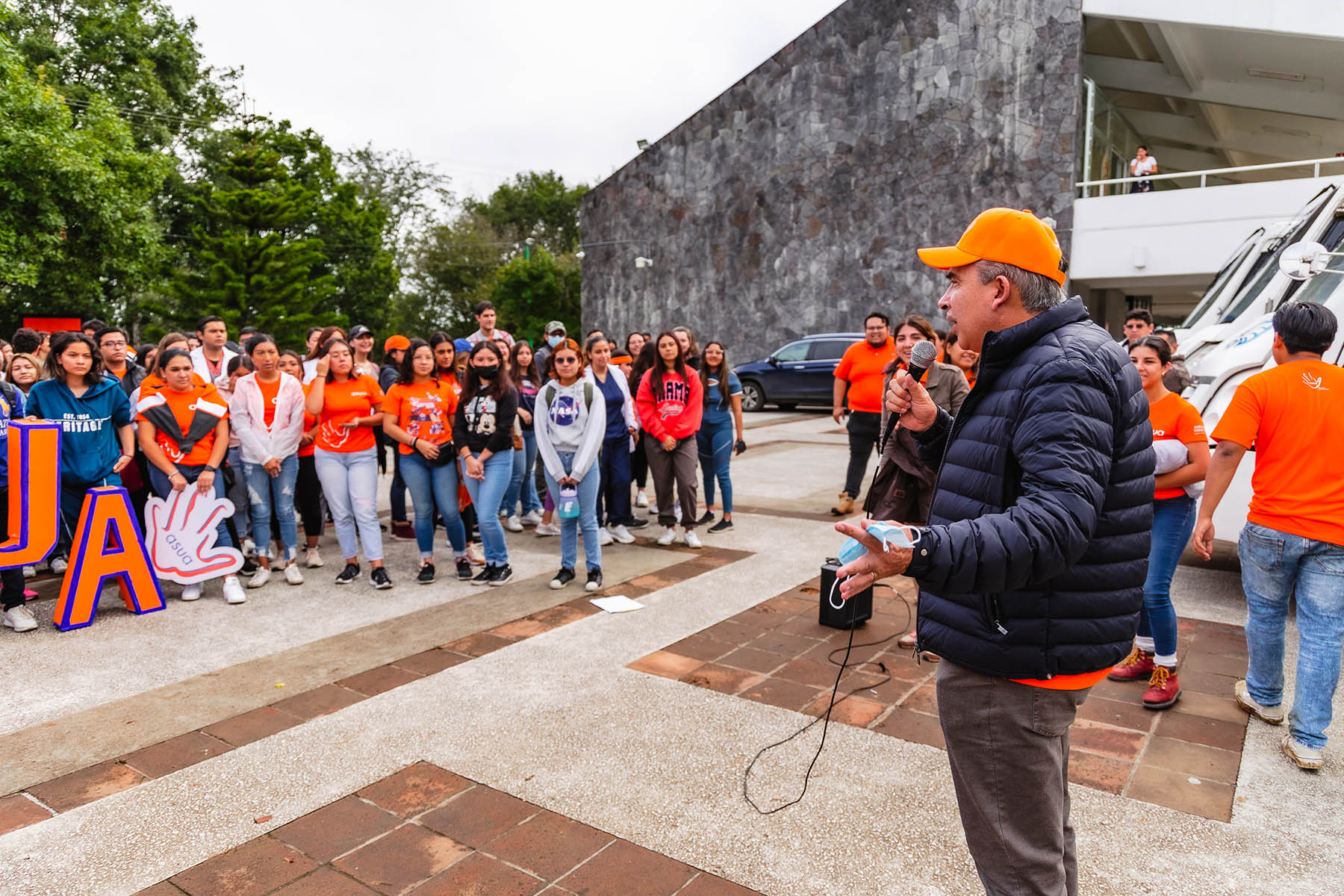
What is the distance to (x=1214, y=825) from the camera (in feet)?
10.2

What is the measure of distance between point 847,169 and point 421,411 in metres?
19.0

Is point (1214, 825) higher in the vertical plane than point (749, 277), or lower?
lower

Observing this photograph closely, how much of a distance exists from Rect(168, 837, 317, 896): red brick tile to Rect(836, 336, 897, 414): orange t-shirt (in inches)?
245

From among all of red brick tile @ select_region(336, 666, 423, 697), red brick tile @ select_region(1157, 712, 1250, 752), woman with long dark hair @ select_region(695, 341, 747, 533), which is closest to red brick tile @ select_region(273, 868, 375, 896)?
red brick tile @ select_region(336, 666, 423, 697)

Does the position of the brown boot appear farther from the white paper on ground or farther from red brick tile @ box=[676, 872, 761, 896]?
red brick tile @ box=[676, 872, 761, 896]

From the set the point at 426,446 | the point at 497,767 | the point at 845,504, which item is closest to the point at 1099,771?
the point at 497,767

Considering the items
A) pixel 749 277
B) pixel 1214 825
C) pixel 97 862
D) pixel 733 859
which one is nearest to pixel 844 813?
pixel 733 859

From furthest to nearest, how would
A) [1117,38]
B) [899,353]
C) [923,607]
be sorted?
[1117,38], [899,353], [923,607]

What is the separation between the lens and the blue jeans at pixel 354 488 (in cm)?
636

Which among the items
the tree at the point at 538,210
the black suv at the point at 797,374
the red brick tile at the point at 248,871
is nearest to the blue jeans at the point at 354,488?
the red brick tile at the point at 248,871

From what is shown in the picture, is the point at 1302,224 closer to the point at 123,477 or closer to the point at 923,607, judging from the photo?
the point at 923,607

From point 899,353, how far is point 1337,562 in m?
2.73

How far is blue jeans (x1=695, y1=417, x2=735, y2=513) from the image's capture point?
8.23 meters

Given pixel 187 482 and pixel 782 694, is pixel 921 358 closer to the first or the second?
pixel 782 694
